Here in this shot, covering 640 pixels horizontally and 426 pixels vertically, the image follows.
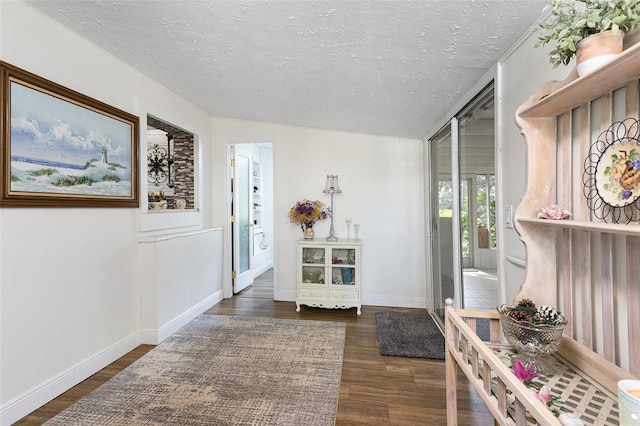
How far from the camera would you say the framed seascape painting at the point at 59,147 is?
1.66 metres

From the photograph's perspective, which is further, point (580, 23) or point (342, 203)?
point (342, 203)

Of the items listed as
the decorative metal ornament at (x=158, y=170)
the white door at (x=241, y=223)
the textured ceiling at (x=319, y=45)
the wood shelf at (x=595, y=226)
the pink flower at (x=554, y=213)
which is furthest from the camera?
the white door at (x=241, y=223)

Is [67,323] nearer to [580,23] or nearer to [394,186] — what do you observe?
[580,23]

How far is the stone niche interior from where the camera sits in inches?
145

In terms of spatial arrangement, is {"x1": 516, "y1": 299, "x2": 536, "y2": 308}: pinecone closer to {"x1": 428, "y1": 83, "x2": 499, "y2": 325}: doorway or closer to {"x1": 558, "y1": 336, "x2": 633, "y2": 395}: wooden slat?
{"x1": 558, "y1": 336, "x2": 633, "y2": 395}: wooden slat

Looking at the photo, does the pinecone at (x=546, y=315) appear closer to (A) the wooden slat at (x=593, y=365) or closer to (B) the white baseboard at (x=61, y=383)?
(A) the wooden slat at (x=593, y=365)

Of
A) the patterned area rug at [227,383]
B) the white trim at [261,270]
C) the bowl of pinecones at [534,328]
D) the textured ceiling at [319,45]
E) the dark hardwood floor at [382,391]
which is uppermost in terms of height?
the textured ceiling at [319,45]

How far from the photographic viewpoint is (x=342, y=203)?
3777 mm

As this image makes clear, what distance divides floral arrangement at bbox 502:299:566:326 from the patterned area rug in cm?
124

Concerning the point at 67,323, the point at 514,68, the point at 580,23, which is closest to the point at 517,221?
the point at 580,23

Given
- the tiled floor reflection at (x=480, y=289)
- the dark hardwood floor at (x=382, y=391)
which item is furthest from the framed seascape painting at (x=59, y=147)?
the tiled floor reflection at (x=480, y=289)

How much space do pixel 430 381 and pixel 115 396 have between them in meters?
2.14

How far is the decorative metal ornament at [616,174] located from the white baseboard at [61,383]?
117 inches

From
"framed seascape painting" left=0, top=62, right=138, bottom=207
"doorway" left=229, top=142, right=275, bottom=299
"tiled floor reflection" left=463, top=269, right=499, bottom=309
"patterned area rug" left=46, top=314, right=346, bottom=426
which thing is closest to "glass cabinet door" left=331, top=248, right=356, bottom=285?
"patterned area rug" left=46, top=314, right=346, bottom=426
